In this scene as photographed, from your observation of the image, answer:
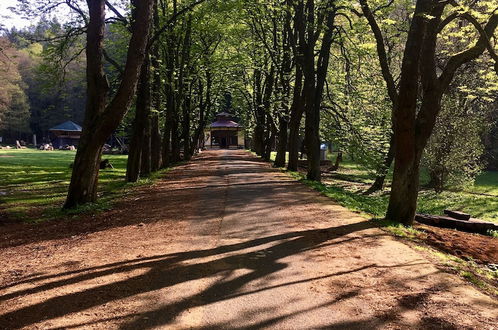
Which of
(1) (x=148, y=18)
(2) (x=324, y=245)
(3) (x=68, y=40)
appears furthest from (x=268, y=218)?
(3) (x=68, y=40)

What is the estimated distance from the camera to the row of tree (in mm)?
9555

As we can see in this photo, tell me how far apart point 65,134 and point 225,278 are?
251 ft

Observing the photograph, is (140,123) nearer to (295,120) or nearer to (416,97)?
(295,120)

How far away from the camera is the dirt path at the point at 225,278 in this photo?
4383mm

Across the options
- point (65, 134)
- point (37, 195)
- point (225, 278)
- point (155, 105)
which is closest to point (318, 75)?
point (155, 105)

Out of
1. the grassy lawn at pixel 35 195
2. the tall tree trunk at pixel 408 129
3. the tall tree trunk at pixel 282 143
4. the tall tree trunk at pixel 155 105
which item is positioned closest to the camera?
the tall tree trunk at pixel 408 129

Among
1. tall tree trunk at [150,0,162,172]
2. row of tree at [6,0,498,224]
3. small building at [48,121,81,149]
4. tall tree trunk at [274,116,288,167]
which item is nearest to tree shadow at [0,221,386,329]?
row of tree at [6,0,498,224]

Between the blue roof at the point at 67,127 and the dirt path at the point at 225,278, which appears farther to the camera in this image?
the blue roof at the point at 67,127

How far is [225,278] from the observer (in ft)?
18.1

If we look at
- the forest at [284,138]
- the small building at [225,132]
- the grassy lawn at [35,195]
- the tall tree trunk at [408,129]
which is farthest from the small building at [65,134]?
the tall tree trunk at [408,129]

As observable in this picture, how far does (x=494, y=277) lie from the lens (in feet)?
21.6

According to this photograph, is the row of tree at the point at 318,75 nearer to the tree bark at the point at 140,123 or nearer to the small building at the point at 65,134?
the tree bark at the point at 140,123

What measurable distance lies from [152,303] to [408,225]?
6605 millimetres

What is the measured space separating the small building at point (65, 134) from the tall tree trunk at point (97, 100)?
6757 centimetres
